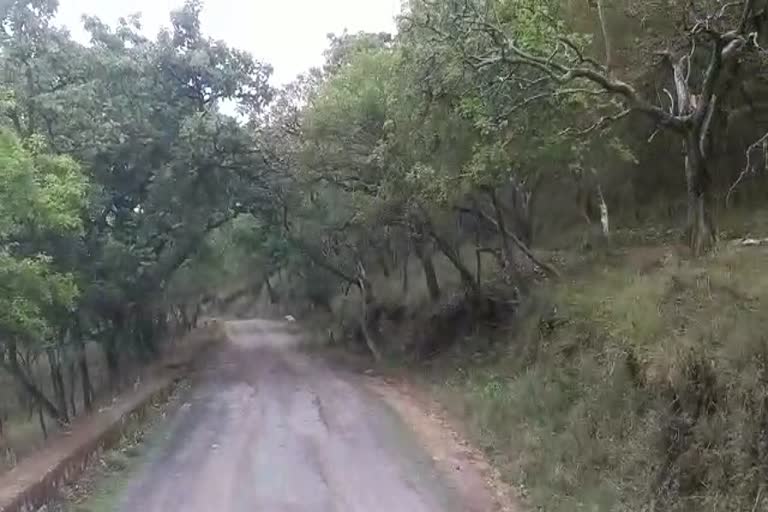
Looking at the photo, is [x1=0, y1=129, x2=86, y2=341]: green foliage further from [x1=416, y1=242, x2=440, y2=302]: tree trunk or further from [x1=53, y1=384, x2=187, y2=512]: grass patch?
[x1=416, y1=242, x2=440, y2=302]: tree trunk

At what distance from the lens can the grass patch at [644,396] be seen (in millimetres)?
8914

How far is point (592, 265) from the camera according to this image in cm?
1980

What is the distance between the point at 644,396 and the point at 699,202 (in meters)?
6.63

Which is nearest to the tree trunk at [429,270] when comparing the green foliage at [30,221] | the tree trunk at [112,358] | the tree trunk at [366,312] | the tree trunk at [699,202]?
the tree trunk at [366,312]

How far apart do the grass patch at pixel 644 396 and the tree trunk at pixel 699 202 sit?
65 centimetres

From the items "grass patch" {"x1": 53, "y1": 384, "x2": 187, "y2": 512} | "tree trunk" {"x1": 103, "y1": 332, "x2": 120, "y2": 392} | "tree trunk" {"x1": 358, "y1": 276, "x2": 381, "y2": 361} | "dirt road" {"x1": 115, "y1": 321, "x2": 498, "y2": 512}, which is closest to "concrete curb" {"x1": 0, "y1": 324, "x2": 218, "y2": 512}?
"grass patch" {"x1": 53, "y1": 384, "x2": 187, "y2": 512}

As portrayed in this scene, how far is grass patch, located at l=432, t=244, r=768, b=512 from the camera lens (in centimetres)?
891

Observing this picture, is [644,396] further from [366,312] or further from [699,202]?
[366,312]

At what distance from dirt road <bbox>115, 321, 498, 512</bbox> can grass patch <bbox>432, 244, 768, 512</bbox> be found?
1.49m

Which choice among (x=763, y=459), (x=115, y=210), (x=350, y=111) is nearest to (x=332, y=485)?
(x=763, y=459)

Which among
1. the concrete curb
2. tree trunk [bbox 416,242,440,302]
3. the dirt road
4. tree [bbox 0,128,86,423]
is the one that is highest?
tree [bbox 0,128,86,423]

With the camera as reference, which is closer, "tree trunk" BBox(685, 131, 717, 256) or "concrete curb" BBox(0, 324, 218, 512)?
"concrete curb" BBox(0, 324, 218, 512)

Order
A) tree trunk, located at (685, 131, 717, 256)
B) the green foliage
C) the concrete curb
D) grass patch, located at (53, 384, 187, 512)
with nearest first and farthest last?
the concrete curb, grass patch, located at (53, 384, 187, 512), the green foliage, tree trunk, located at (685, 131, 717, 256)

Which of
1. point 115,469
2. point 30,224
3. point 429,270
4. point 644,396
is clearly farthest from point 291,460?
point 429,270
